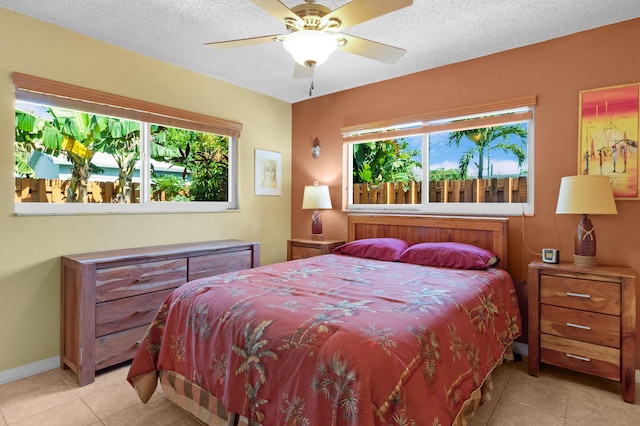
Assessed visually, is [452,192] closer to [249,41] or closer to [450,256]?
[450,256]

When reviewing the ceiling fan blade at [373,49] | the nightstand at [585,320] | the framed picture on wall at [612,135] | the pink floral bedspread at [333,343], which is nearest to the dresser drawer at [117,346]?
the pink floral bedspread at [333,343]

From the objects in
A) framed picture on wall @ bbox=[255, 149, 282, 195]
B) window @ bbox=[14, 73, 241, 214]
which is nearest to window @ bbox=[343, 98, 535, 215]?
framed picture on wall @ bbox=[255, 149, 282, 195]

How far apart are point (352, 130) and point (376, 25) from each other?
1462mm

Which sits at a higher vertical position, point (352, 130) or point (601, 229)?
point (352, 130)

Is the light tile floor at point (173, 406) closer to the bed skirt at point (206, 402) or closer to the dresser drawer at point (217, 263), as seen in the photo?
the bed skirt at point (206, 402)

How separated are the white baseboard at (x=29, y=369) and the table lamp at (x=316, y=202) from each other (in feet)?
8.25

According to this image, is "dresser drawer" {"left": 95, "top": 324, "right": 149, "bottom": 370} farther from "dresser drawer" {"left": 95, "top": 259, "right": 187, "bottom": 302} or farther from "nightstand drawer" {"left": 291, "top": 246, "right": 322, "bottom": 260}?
"nightstand drawer" {"left": 291, "top": 246, "right": 322, "bottom": 260}

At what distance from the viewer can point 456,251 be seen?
2.76m

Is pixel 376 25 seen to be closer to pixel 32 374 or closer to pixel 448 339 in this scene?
pixel 448 339

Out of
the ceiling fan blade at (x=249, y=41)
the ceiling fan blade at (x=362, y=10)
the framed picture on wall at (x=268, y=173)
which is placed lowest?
the framed picture on wall at (x=268, y=173)

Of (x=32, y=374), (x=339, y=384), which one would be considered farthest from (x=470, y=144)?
(x=32, y=374)

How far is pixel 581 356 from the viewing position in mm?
2322

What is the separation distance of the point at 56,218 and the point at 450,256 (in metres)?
2.98

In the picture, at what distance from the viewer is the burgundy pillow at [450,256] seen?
8.75ft
